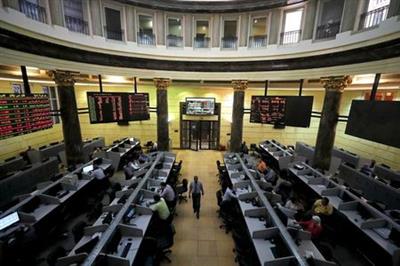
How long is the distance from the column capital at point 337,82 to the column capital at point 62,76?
9.72 metres

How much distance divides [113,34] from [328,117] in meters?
9.35

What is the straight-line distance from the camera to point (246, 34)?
9125 mm

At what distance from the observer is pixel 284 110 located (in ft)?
28.4

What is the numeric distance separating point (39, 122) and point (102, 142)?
20.4 feet

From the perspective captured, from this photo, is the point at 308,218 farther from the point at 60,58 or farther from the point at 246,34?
the point at 60,58

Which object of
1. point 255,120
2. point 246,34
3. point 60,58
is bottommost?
point 255,120

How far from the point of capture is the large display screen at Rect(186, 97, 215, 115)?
13.5 m

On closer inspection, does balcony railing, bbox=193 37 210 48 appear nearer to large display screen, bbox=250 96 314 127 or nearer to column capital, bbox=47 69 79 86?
large display screen, bbox=250 96 314 127

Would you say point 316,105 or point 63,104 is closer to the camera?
point 63,104

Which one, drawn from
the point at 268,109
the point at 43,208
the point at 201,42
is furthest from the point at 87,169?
the point at 268,109

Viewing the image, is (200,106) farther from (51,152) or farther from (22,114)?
(22,114)

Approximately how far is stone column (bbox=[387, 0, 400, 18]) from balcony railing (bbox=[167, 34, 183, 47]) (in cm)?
724

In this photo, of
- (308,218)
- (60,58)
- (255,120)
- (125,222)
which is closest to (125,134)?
(60,58)

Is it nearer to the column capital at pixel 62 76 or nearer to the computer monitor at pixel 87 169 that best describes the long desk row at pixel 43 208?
the computer monitor at pixel 87 169
